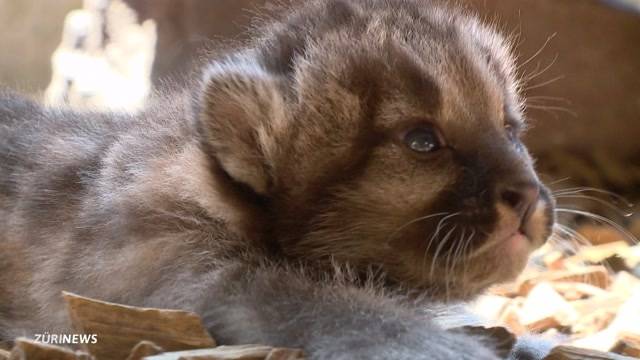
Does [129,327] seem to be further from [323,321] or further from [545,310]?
[545,310]

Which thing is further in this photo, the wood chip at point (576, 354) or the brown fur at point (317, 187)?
the brown fur at point (317, 187)

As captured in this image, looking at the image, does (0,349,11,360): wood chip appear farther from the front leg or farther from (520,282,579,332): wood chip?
(520,282,579,332): wood chip

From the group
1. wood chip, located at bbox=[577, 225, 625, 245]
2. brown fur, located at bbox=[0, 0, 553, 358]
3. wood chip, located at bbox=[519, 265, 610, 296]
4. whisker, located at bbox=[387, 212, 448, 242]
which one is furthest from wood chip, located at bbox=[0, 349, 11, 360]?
wood chip, located at bbox=[577, 225, 625, 245]

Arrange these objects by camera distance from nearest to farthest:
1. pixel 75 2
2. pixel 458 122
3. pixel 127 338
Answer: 1. pixel 127 338
2. pixel 458 122
3. pixel 75 2

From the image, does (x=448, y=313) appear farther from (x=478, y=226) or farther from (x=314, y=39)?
(x=314, y=39)

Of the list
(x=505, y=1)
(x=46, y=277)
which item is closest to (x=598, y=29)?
(x=505, y=1)

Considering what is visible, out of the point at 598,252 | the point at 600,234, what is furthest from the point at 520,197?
the point at 600,234

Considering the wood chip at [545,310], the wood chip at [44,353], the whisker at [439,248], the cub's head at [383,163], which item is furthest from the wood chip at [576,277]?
the wood chip at [44,353]

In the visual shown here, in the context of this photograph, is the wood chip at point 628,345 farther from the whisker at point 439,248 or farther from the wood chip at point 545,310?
the whisker at point 439,248
